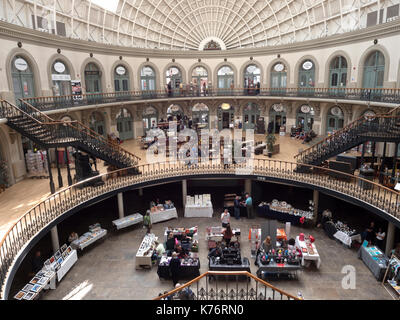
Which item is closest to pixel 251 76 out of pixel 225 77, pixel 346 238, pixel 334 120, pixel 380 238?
pixel 225 77

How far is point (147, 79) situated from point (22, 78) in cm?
1247

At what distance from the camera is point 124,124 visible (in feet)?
92.6

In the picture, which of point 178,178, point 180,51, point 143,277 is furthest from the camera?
point 180,51

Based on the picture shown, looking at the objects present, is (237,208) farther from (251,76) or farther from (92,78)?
(251,76)

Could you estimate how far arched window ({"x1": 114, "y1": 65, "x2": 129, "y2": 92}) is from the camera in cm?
2666

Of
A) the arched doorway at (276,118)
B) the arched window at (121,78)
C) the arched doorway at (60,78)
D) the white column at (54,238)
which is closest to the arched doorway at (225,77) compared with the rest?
the arched doorway at (276,118)

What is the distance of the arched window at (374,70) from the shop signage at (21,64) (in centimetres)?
2259

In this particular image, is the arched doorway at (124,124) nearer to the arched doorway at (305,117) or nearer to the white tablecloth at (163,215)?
the white tablecloth at (163,215)

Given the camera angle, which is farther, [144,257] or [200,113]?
[200,113]

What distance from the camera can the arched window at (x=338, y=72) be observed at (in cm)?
2333

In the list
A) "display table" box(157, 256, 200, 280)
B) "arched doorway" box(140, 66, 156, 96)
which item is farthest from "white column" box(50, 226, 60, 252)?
"arched doorway" box(140, 66, 156, 96)

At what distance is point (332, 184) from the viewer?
15.6 m
